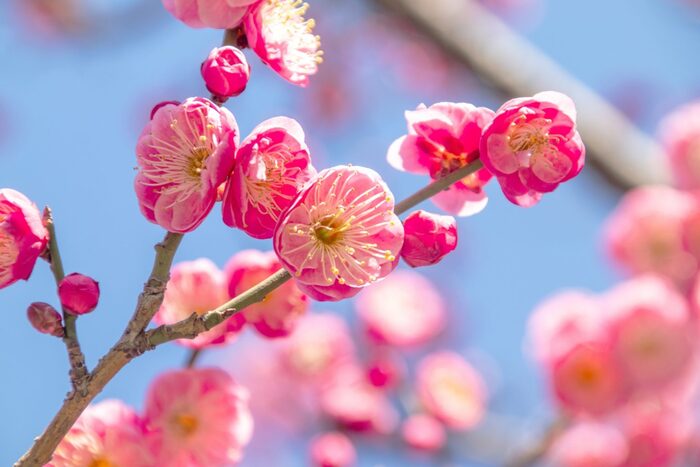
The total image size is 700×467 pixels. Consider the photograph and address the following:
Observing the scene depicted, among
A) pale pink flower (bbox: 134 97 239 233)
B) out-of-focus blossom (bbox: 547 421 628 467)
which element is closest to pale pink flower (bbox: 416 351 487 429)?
out-of-focus blossom (bbox: 547 421 628 467)

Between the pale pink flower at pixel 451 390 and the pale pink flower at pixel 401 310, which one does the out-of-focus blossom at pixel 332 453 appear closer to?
the pale pink flower at pixel 451 390

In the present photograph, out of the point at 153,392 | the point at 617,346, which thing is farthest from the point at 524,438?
the point at 153,392

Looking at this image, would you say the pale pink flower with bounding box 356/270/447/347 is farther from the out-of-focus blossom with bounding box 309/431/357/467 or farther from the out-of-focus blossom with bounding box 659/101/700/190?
the out-of-focus blossom with bounding box 659/101/700/190

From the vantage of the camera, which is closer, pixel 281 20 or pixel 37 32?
pixel 281 20

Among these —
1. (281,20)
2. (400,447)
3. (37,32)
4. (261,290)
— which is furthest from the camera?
(37,32)

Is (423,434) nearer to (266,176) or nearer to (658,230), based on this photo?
(658,230)

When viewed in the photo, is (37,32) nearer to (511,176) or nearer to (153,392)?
(153,392)
